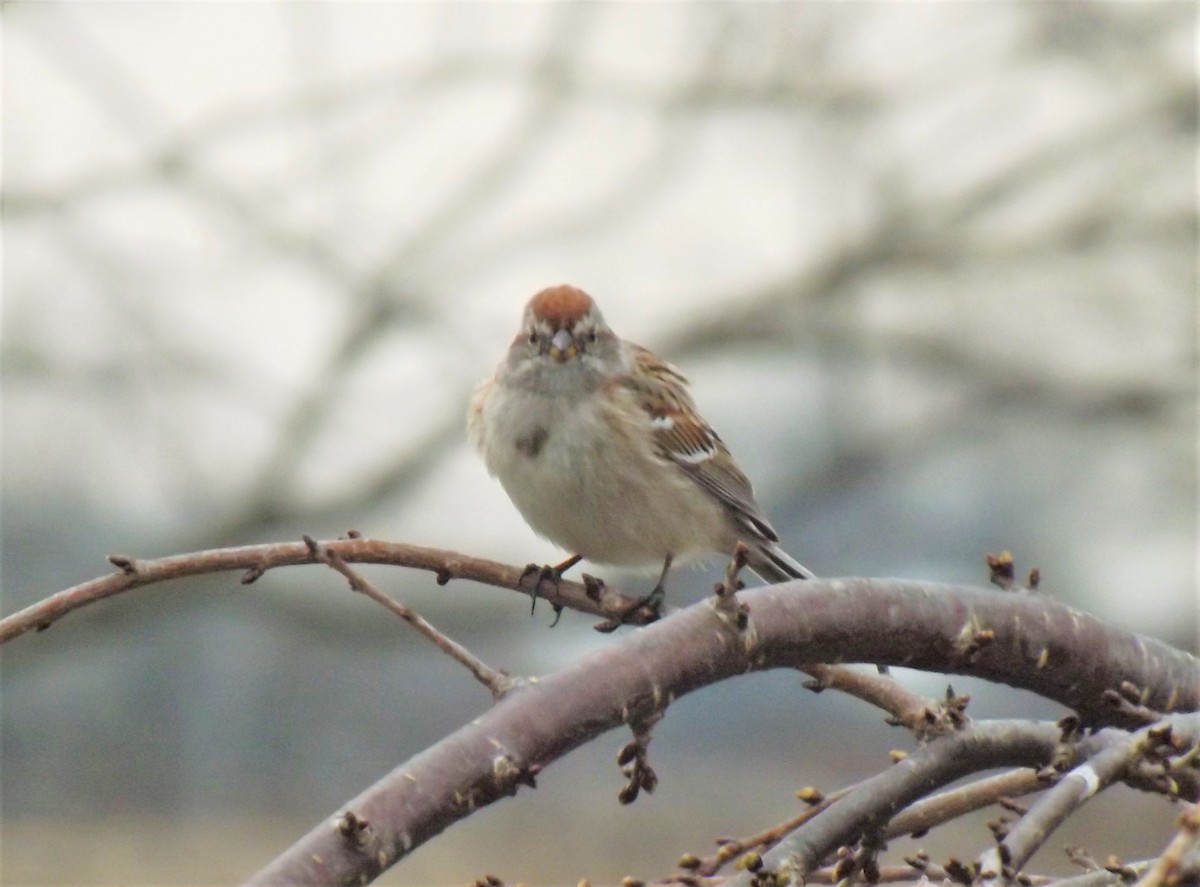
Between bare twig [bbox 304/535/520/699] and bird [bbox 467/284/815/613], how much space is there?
3.35ft

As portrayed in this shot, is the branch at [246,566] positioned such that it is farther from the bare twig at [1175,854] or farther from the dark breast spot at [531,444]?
the dark breast spot at [531,444]

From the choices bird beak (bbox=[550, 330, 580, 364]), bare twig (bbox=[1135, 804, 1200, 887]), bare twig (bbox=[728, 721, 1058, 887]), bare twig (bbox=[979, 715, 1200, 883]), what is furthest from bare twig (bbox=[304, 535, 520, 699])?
bird beak (bbox=[550, 330, 580, 364])

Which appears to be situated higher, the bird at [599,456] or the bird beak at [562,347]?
the bird beak at [562,347]

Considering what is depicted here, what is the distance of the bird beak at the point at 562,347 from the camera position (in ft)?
7.76

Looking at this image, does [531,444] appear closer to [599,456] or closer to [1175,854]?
[599,456]

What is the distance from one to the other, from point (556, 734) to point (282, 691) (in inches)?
170

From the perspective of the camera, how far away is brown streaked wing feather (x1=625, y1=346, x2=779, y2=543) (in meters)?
2.49

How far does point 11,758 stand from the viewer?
5031 millimetres

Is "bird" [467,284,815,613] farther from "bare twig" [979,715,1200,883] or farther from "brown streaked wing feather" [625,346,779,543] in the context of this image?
"bare twig" [979,715,1200,883]

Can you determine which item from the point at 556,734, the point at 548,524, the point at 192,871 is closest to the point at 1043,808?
the point at 556,734

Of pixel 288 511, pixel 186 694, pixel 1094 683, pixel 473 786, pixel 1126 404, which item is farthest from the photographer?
pixel 1126 404

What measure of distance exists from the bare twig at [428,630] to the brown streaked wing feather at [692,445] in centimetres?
133

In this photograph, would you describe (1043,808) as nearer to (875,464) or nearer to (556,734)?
(556,734)

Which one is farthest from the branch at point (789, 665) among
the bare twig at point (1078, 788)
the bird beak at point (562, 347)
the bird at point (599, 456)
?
the bird beak at point (562, 347)
